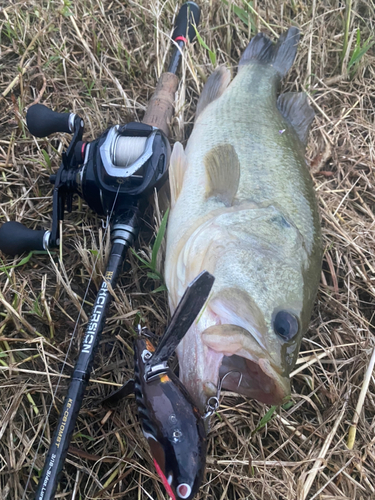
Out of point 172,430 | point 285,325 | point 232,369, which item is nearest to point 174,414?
point 172,430

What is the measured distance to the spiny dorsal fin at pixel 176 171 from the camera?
214 centimetres

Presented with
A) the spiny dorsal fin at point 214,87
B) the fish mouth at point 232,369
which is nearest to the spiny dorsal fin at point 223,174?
the spiny dorsal fin at point 214,87

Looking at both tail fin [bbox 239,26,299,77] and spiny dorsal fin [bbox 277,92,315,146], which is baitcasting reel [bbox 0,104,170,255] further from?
tail fin [bbox 239,26,299,77]

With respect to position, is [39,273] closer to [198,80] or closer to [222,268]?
[222,268]

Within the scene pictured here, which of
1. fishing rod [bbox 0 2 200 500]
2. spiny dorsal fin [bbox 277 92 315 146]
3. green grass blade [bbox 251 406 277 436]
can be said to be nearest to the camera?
green grass blade [bbox 251 406 277 436]

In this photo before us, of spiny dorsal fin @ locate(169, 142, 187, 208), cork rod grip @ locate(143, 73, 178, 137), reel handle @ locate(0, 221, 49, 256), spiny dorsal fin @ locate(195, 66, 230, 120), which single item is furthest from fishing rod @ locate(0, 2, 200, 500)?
spiny dorsal fin @ locate(195, 66, 230, 120)

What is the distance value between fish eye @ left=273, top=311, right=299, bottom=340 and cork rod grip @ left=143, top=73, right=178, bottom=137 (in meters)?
1.52

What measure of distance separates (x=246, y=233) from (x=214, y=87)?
1.40m

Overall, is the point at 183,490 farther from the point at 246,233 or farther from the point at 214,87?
the point at 214,87

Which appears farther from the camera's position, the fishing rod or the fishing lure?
the fishing rod

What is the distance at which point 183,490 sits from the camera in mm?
1226

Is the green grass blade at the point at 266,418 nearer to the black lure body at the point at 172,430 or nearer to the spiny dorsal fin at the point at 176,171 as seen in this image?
the black lure body at the point at 172,430

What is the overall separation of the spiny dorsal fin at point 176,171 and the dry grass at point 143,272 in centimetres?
25

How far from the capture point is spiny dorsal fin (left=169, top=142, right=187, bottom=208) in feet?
7.02
